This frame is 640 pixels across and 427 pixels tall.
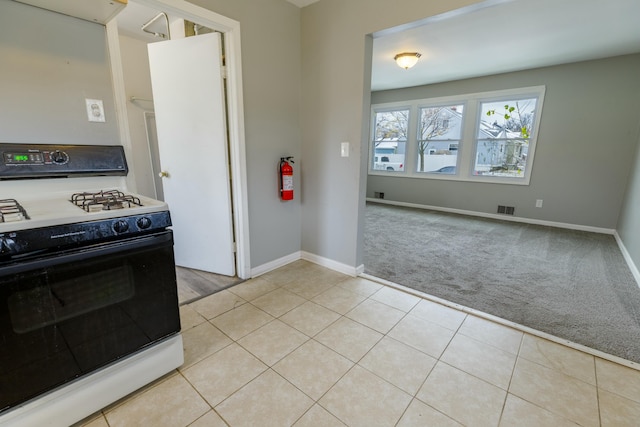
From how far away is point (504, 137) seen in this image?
497 cm

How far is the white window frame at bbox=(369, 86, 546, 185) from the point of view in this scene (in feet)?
15.3

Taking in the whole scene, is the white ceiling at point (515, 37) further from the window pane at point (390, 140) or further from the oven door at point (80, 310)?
the oven door at point (80, 310)

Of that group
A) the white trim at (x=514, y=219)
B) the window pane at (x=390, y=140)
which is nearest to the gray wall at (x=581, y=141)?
the white trim at (x=514, y=219)

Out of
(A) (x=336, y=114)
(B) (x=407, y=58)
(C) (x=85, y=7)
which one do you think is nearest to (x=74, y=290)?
(C) (x=85, y=7)

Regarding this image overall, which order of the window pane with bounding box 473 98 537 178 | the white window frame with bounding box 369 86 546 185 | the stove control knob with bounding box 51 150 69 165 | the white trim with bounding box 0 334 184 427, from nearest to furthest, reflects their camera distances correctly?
the white trim with bounding box 0 334 184 427
the stove control knob with bounding box 51 150 69 165
the white window frame with bounding box 369 86 546 185
the window pane with bounding box 473 98 537 178

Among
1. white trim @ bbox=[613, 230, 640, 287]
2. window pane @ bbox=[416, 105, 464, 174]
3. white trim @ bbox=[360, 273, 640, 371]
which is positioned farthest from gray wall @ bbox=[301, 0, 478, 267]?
window pane @ bbox=[416, 105, 464, 174]

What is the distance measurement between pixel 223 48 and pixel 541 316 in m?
3.25

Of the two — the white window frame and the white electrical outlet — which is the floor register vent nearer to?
the white window frame

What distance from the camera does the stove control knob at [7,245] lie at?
0.97 meters

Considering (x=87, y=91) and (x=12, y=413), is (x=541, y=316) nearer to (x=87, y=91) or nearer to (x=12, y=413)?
(x=12, y=413)

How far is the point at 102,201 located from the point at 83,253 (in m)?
0.33

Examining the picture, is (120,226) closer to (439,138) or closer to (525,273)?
(525,273)

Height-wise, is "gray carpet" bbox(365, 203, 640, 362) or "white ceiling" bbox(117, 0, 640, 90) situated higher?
"white ceiling" bbox(117, 0, 640, 90)

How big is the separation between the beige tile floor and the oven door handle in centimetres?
76
